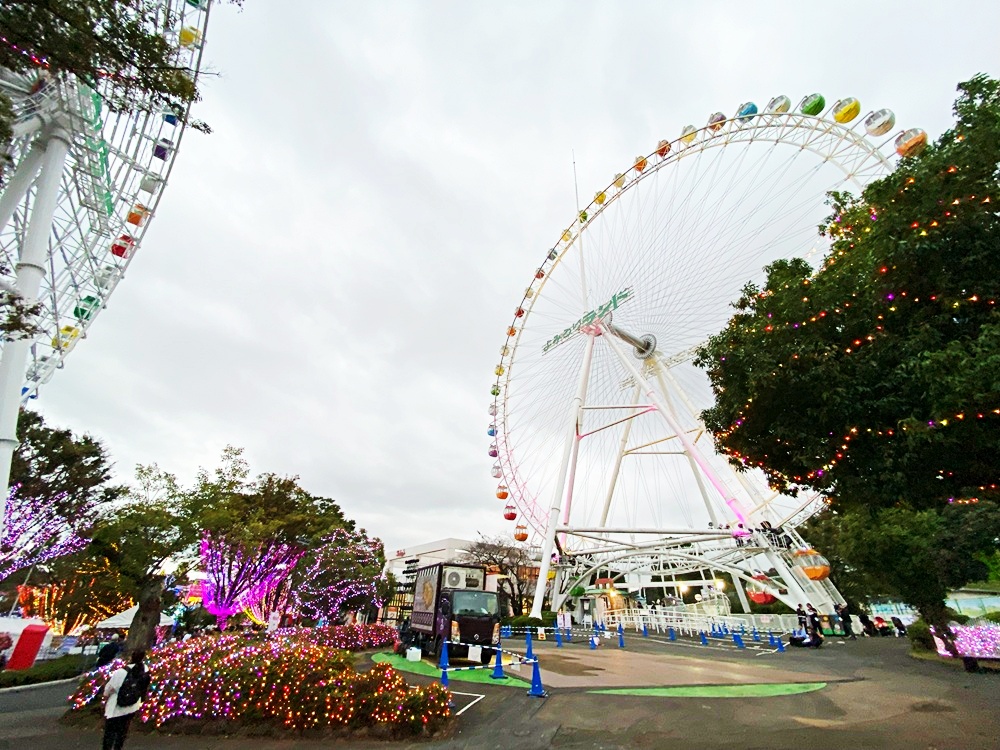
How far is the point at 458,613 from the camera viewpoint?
16094 millimetres

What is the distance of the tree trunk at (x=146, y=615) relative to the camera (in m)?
17.1

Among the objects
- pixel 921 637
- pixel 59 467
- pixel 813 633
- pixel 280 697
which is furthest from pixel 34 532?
pixel 921 637

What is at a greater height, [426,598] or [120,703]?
[426,598]

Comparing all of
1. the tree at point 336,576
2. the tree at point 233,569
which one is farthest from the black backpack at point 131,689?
the tree at point 336,576

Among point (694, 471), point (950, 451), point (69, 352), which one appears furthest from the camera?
point (694, 471)

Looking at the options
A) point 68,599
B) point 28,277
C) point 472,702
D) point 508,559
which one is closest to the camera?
point 28,277

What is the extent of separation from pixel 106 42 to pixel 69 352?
49.4 ft

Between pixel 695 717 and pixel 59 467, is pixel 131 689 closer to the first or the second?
pixel 695 717

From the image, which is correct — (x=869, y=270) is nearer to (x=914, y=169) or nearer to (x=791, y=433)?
(x=914, y=169)

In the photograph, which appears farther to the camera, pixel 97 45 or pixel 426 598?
pixel 426 598

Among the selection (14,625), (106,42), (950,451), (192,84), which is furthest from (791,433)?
(14,625)

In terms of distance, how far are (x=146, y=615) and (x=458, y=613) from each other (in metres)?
11.2

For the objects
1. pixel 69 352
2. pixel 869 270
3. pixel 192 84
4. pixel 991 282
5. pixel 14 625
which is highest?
pixel 69 352

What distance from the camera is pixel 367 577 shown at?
117 ft
